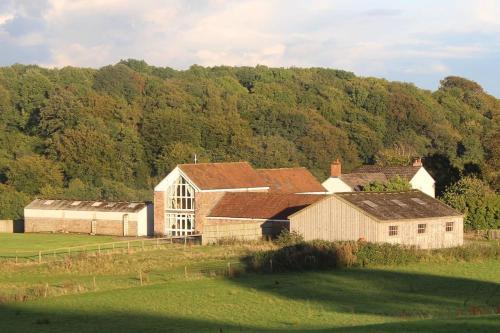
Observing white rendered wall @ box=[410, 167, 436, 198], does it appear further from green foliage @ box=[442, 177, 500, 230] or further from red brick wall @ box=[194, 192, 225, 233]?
red brick wall @ box=[194, 192, 225, 233]

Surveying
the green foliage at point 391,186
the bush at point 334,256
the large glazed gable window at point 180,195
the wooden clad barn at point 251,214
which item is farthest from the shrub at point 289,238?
the green foliage at point 391,186

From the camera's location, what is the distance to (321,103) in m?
124

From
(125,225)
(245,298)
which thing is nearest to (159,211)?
(125,225)

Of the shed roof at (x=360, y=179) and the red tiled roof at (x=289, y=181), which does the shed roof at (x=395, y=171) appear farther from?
the red tiled roof at (x=289, y=181)

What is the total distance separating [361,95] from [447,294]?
307 ft

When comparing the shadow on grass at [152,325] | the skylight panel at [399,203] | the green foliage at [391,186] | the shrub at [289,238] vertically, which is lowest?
the shadow on grass at [152,325]

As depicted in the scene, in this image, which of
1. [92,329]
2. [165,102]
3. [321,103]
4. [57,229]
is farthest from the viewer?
[321,103]

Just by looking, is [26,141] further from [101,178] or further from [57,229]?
[57,229]

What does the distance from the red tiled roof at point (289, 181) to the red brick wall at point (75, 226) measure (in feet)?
32.1

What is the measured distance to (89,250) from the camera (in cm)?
5422

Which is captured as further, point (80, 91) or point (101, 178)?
point (80, 91)

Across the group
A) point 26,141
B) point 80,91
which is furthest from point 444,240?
point 80,91

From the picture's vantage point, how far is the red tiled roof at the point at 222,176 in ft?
210

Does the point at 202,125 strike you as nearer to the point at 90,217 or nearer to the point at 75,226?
the point at 75,226
